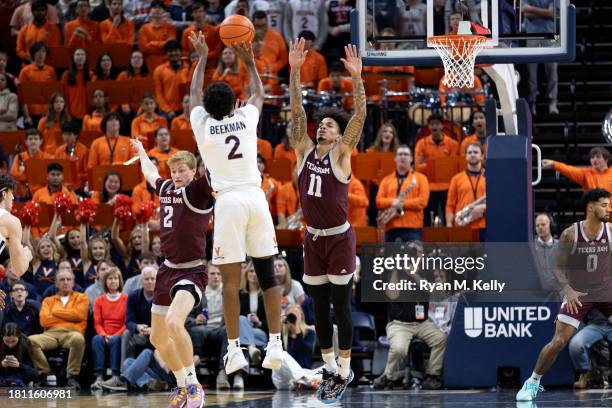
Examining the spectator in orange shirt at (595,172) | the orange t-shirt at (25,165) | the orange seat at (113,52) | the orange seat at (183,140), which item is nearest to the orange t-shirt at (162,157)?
the orange seat at (183,140)

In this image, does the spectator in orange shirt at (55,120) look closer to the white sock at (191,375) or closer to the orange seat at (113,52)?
the orange seat at (113,52)

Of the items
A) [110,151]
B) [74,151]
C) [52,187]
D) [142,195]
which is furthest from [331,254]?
[74,151]

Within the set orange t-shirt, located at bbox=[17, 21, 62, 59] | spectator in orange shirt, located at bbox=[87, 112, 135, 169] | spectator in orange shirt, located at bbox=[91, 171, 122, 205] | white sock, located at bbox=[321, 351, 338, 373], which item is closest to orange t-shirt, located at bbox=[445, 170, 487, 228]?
spectator in orange shirt, located at bbox=[91, 171, 122, 205]

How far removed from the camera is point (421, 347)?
14062mm

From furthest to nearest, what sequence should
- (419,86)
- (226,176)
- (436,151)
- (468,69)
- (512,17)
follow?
1. (419,86)
2. (436,151)
3. (512,17)
4. (468,69)
5. (226,176)

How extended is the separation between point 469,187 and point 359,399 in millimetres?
4163

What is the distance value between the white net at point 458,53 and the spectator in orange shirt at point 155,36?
31.2 feet

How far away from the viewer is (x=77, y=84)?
2080 cm

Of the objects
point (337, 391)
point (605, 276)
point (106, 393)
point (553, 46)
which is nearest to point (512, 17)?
point (553, 46)

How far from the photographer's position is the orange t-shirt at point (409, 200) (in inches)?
614

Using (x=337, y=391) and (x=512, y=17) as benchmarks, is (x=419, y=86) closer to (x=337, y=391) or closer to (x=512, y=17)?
(x=512, y=17)

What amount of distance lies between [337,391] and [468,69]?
3.56 metres

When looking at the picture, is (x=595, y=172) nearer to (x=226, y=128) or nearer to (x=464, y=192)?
(x=464, y=192)

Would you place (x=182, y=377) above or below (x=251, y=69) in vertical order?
below
